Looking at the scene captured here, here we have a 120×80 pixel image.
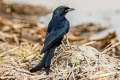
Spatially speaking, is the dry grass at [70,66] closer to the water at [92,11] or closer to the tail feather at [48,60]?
the tail feather at [48,60]

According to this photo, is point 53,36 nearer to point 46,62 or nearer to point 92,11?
point 46,62

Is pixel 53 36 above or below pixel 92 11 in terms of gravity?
above

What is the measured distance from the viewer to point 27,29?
40.6 feet

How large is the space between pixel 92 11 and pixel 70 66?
8.47 meters

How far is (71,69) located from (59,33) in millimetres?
813

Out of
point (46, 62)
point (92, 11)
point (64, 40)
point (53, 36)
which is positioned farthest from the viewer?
point (92, 11)

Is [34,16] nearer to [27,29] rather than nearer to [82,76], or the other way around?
[27,29]

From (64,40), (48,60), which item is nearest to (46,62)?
(48,60)

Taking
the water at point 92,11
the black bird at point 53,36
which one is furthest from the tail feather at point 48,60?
the water at point 92,11

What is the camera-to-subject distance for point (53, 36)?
725 cm

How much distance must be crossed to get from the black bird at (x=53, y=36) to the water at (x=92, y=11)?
5.00 meters

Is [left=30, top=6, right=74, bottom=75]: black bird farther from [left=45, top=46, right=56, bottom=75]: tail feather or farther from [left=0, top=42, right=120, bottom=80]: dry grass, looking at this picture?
[left=0, top=42, right=120, bottom=80]: dry grass

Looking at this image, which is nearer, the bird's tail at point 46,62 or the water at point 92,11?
the bird's tail at point 46,62

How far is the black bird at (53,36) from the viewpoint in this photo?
691 cm
